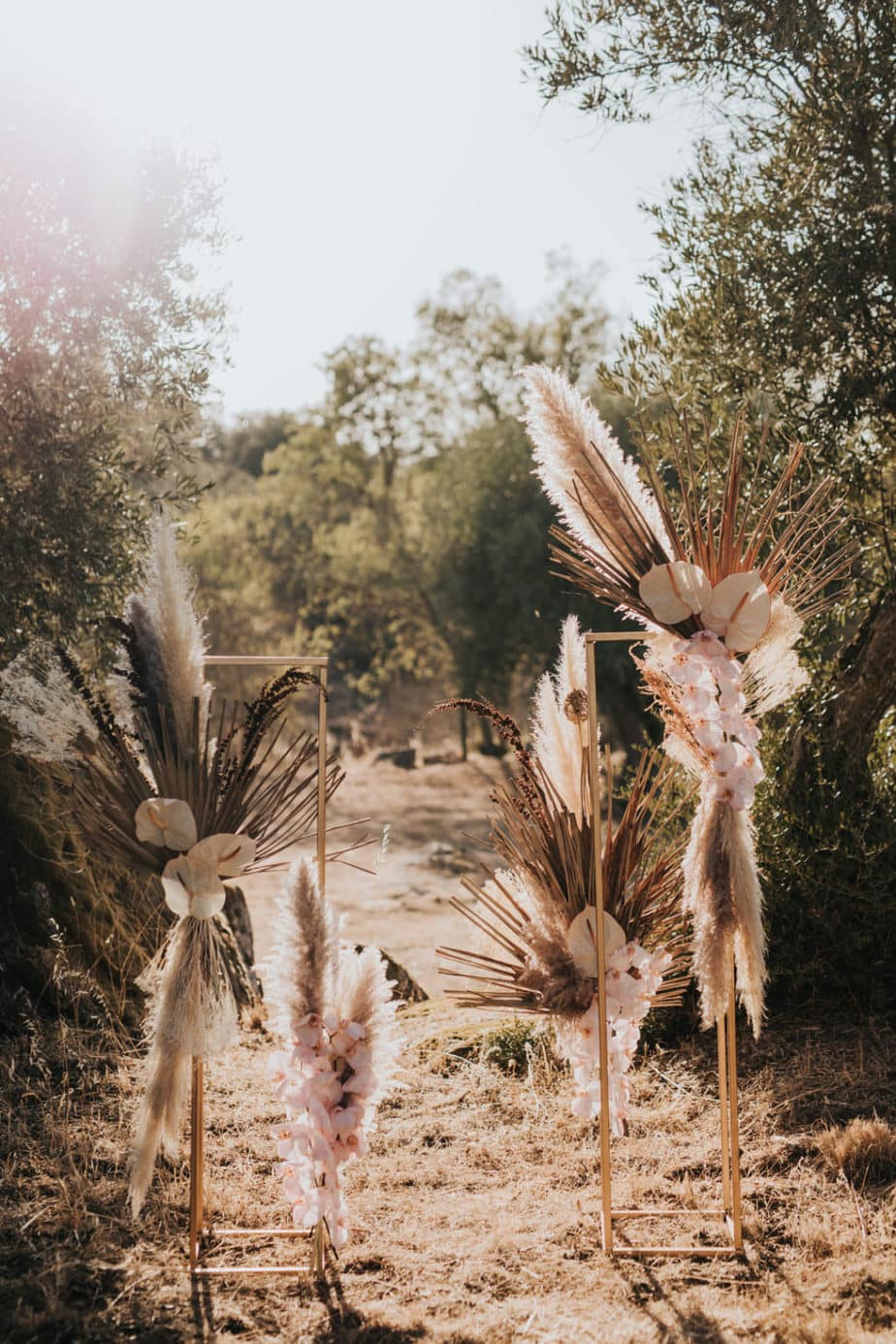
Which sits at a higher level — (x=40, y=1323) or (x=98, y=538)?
(x=98, y=538)

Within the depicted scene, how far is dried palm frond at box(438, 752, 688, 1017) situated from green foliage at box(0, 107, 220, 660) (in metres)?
2.91

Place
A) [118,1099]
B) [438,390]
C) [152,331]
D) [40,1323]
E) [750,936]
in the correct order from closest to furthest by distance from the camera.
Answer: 1. [40,1323]
2. [750,936]
3. [118,1099]
4. [152,331]
5. [438,390]

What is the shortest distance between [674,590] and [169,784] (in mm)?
1597

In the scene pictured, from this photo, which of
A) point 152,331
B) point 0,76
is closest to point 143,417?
point 152,331

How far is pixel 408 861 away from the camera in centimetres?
1217

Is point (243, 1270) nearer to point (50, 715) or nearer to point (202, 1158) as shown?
point (202, 1158)

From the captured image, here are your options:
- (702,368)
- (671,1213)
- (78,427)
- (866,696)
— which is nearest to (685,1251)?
(671,1213)

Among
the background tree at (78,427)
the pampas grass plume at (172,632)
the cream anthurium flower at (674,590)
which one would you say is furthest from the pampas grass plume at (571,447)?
the background tree at (78,427)

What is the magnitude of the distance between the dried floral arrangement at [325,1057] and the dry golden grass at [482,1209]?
336mm

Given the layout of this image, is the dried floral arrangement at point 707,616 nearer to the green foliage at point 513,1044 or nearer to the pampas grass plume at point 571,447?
the pampas grass plume at point 571,447

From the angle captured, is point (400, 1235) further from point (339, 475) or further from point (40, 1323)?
point (339, 475)

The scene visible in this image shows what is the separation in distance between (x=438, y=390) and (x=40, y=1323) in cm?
1833

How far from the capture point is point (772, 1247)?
3541 millimetres

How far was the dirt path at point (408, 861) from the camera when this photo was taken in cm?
909
